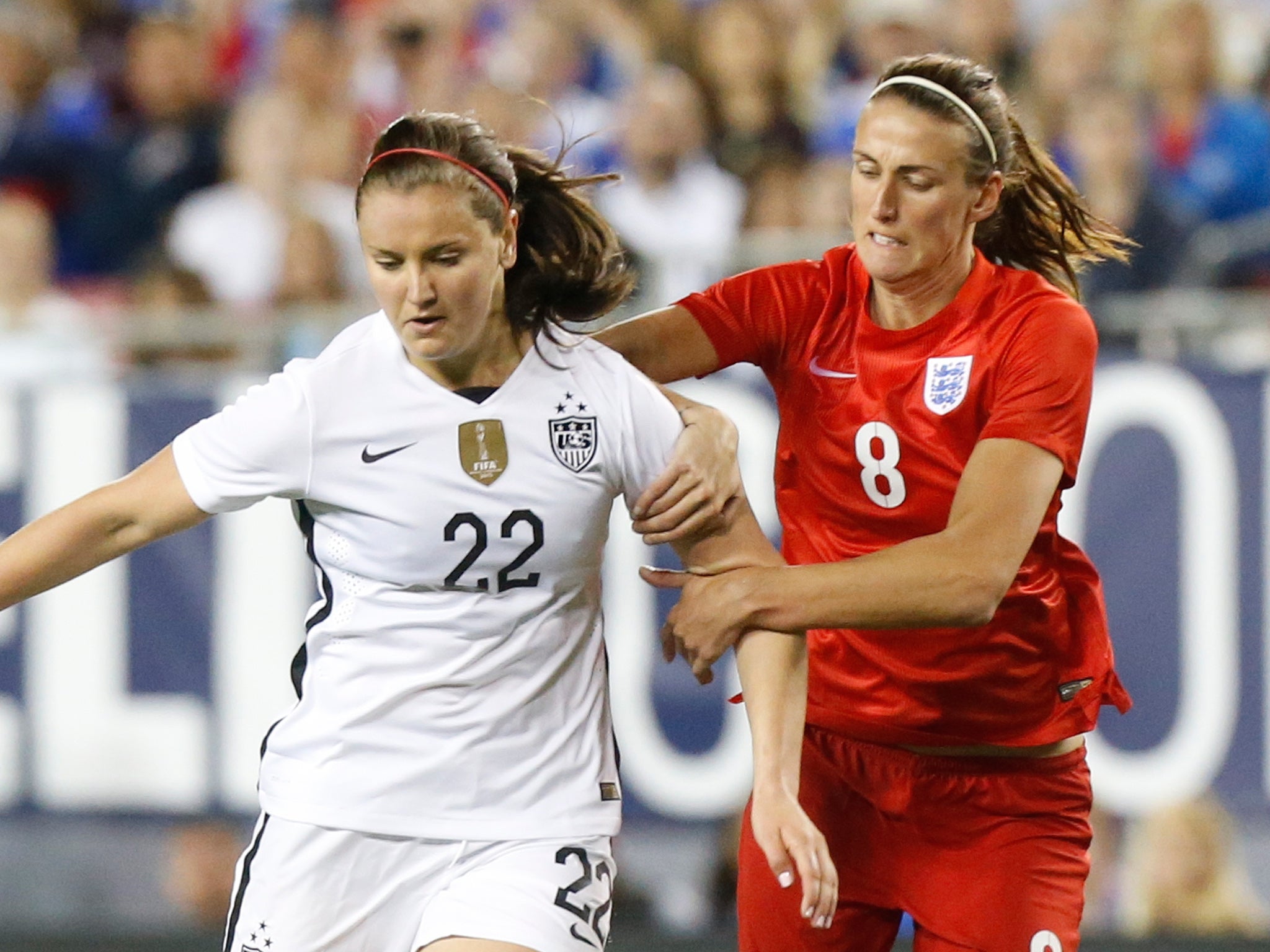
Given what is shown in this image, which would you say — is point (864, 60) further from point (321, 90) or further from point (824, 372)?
point (824, 372)

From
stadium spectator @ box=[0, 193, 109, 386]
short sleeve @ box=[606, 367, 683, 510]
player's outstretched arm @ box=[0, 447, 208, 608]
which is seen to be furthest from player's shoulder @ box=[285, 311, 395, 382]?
stadium spectator @ box=[0, 193, 109, 386]

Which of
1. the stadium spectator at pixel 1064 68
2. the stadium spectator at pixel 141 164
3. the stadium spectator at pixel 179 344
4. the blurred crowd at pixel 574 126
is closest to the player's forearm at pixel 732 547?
the blurred crowd at pixel 574 126

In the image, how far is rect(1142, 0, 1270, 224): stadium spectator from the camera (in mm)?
6363

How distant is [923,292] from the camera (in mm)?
2912

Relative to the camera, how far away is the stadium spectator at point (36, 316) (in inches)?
229

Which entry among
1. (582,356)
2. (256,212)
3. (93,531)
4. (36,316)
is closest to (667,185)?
(256,212)

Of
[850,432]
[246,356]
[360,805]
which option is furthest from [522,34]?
[360,805]

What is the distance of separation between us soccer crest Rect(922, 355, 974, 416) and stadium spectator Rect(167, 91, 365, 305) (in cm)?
374

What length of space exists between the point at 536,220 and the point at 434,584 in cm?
62

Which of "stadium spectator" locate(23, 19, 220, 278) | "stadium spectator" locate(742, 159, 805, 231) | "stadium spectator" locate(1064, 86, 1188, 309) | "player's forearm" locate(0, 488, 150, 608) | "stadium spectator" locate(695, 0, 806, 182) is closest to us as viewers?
"player's forearm" locate(0, 488, 150, 608)

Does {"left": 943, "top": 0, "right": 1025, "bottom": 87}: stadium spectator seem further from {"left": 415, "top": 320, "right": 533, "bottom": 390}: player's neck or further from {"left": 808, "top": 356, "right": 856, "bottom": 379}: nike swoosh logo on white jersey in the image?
{"left": 415, "top": 320, "right": 533, "bottom": 390}: player's neck

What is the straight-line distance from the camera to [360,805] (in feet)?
8.63

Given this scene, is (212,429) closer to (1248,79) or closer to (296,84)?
(296,84)

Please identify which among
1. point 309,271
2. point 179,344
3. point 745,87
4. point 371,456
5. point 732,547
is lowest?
point 732,547
